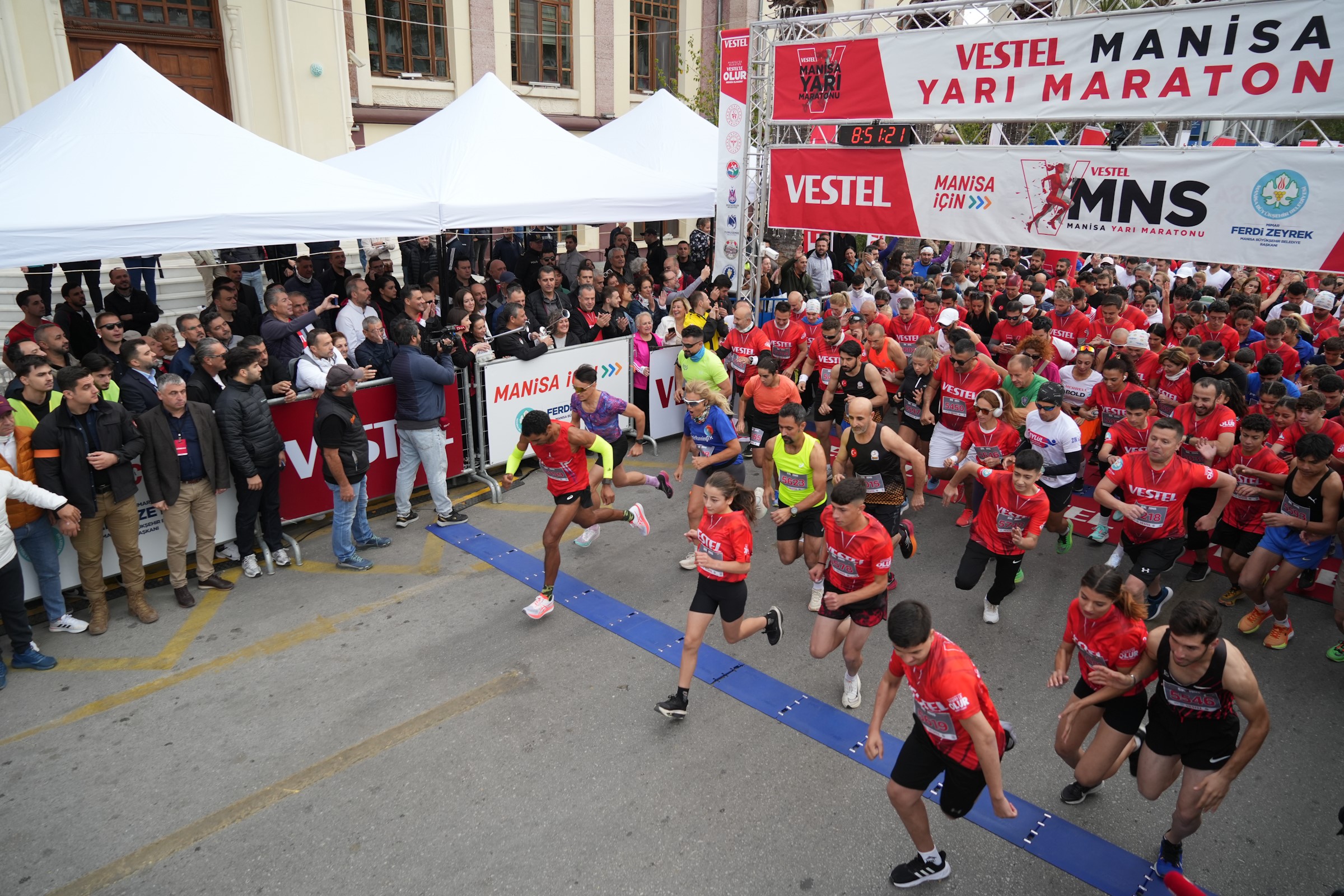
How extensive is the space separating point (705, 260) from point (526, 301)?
20.2 ft

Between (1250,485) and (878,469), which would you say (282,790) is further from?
(1250,485)

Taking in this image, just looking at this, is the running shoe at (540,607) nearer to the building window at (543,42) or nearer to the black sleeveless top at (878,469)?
the black sleeveless top at (878,469)

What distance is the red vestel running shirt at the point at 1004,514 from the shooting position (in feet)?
20.2

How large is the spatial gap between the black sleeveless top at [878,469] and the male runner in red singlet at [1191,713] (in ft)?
8.84

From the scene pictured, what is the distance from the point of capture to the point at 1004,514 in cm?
627

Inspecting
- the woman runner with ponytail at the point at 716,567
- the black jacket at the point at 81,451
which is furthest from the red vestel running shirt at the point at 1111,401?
the black jacket at the point at 81,451

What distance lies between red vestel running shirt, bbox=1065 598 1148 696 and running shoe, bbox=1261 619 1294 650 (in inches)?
112

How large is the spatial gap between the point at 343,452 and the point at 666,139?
10.5 meters

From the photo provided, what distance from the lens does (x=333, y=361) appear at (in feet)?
26.2

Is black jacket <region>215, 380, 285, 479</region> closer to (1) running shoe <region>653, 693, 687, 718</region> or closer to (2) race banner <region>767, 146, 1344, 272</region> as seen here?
(1) running shoe <region>653, 693, 687, 718</region>

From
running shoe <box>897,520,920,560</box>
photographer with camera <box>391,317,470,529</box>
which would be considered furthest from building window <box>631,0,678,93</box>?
running shoe <box>897,520,920,560</box>

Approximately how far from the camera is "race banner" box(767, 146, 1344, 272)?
26.3 ft

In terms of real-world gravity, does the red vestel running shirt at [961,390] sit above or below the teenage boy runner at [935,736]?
above

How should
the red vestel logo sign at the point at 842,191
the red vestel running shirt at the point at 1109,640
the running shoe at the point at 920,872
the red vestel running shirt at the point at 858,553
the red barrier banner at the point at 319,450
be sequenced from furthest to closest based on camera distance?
the red vestel logo sign at the point at 842,191, the red barrier banner at the point at 319,450, the red vestel running shirt at the point at 858,553, the red vestel running shirt at the point at 1109,640, the running shoe at the point at 920,872
